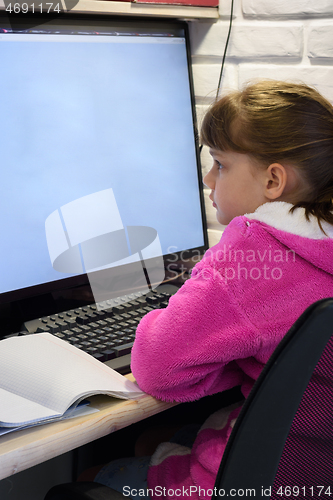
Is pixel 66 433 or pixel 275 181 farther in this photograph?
pixel 275 181

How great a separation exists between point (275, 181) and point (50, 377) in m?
0.43

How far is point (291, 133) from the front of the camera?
72 cm

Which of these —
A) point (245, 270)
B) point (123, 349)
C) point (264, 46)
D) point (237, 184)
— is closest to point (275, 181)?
point (237, 184)

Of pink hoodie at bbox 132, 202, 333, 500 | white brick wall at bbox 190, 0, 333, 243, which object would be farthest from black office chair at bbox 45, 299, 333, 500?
white brick wall at bbox 190, 0, 333, 243

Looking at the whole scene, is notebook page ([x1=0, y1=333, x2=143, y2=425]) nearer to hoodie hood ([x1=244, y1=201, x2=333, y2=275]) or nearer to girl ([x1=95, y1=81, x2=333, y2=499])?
girl ([x1=95, y1=81, x2=333, y2=499])

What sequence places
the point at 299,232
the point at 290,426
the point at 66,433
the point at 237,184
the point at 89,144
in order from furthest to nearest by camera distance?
the point at 89,144
the point at 237,184
the point at 299,232
the point at 66,433
the point at 290,426

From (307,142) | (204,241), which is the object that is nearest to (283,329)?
(307,142)

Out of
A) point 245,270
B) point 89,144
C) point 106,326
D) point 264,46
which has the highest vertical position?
point 264,46

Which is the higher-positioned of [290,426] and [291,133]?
[291,133]

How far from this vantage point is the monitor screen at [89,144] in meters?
0.87

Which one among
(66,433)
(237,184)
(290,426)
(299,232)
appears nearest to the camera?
(290,426)

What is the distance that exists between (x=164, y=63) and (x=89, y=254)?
0.45m

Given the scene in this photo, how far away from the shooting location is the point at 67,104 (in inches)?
36.7

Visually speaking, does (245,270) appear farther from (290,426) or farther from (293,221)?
(290,426)
